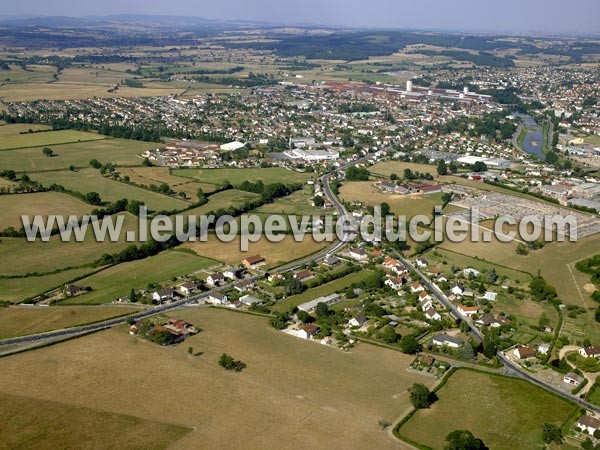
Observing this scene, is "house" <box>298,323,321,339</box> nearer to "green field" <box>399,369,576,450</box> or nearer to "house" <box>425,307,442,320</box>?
"house" <box>425,307,442,320</box>

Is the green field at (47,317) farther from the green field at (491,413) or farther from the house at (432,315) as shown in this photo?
the green field at (491,413)

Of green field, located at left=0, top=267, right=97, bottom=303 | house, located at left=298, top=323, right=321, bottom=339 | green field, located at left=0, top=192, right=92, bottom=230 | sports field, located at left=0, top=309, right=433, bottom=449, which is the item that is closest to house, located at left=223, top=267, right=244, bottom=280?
sports field, located at left=0, top=309, right=433, bottom=449

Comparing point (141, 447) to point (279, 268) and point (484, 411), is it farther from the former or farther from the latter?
point (279, 268)

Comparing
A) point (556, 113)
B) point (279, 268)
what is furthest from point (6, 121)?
point (556, 113)

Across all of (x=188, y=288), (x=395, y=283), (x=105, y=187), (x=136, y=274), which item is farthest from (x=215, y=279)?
(x=105, y=187)

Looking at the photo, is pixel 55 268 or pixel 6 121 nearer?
pixel 55 268

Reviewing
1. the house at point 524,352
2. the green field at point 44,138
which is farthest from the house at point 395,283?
the green field at point 44,138
